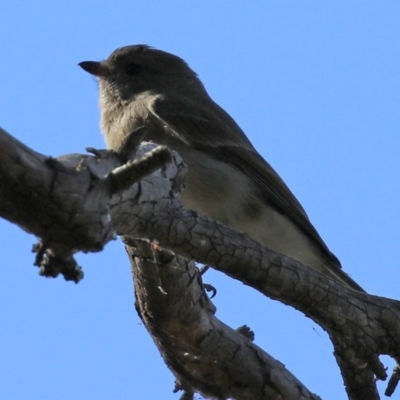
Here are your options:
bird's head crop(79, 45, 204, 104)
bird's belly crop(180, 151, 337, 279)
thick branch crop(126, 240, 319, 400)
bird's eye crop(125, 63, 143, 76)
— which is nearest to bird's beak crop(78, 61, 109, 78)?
bird's head crop(79, 45, 204, 104)

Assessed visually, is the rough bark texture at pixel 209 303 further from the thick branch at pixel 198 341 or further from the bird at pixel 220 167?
the bird at pixel 220 167

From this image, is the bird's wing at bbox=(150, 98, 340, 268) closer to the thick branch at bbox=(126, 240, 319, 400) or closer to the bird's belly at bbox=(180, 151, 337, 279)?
the bird's belly at bbox=(180, 151, 337, 279)

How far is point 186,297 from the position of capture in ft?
16.2

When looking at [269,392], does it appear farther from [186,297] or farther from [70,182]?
[70,182]

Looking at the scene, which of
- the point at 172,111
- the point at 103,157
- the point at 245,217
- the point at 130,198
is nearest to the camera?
the point at 103,157

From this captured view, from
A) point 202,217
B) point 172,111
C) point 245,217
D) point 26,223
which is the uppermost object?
point 172,111

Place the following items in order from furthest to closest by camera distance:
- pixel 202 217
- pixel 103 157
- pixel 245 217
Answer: pixel 245 217 → pixel 202 217 → pixel 103 157

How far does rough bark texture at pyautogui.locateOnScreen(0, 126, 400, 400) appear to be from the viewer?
4.26 metres

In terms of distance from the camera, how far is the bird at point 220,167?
683 centimetres

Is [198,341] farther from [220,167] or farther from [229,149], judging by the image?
[229,149]

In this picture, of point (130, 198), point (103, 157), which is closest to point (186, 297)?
point (130, 198)

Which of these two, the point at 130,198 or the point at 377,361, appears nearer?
the point at 130,198

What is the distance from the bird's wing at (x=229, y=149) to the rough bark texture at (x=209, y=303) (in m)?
2.06

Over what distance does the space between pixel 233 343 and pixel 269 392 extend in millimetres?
358
